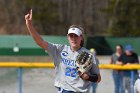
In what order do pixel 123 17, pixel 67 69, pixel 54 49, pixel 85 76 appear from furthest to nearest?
pixel 123 17, pixel 54 49, pixel 67 69, pixel 85 76

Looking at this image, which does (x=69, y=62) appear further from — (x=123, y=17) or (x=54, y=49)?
(x=123, y=17)

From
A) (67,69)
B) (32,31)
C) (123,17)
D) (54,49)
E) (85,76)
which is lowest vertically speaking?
(85,76)

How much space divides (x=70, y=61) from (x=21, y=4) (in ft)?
99.1

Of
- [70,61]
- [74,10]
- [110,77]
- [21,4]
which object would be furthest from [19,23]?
[70,61]

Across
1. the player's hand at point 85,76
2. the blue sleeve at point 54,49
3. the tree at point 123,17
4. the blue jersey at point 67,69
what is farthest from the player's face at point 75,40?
the tree at point 123,17

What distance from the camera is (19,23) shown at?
35344 mm

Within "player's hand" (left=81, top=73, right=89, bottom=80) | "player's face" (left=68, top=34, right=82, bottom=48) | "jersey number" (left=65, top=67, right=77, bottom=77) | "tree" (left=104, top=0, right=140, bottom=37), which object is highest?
"tree" (left=104, top=0, right=140, bottom=37)

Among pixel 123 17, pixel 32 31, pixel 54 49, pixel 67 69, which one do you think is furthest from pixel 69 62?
pixel 123 17

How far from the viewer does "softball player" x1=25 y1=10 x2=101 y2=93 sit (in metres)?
5.77

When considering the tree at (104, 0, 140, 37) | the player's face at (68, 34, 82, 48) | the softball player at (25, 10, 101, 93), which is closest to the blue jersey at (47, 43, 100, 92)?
the softball player at (25, 10, 101, 93)

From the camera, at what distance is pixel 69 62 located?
5910mm

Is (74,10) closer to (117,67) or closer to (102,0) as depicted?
(102,0)

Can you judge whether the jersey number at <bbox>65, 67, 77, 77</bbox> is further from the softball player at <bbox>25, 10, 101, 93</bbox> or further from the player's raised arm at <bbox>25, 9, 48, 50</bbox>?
the player's raised arm at <bbox>25, 9, 48, 50</bbox>

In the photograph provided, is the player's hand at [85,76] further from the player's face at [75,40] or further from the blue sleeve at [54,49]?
the blue sleeve at [54,49]
